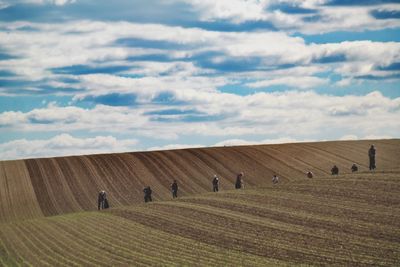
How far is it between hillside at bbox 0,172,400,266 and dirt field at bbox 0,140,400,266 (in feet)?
0.20

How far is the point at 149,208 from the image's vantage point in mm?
46781

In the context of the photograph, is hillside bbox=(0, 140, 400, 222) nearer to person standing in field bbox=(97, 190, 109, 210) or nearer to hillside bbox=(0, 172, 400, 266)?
person standing in field bbox=(97, 190, 109, 210)

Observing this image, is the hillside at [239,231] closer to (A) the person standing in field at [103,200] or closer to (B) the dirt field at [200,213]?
(B) the dirt field at [200,213]

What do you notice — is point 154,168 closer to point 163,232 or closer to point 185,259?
point 163,232

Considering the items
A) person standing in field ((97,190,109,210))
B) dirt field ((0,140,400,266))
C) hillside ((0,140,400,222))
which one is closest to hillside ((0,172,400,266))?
dirt field ((0,140,400,266))

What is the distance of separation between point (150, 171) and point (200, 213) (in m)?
28.1

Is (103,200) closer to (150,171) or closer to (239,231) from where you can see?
(150,171)

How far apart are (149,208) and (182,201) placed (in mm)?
2695

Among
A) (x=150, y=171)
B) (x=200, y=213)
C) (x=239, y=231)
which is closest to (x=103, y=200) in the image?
(x=200, y=213)

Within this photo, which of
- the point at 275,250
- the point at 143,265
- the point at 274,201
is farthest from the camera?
the point at 274,201

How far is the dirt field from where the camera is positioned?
2891 centimetres

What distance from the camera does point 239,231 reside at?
34125 mm

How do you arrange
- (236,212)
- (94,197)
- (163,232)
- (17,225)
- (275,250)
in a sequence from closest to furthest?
(275,250)
(163,232)
(236,212)
(17,225)
(94,197)

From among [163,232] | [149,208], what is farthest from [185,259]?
[149,208]
